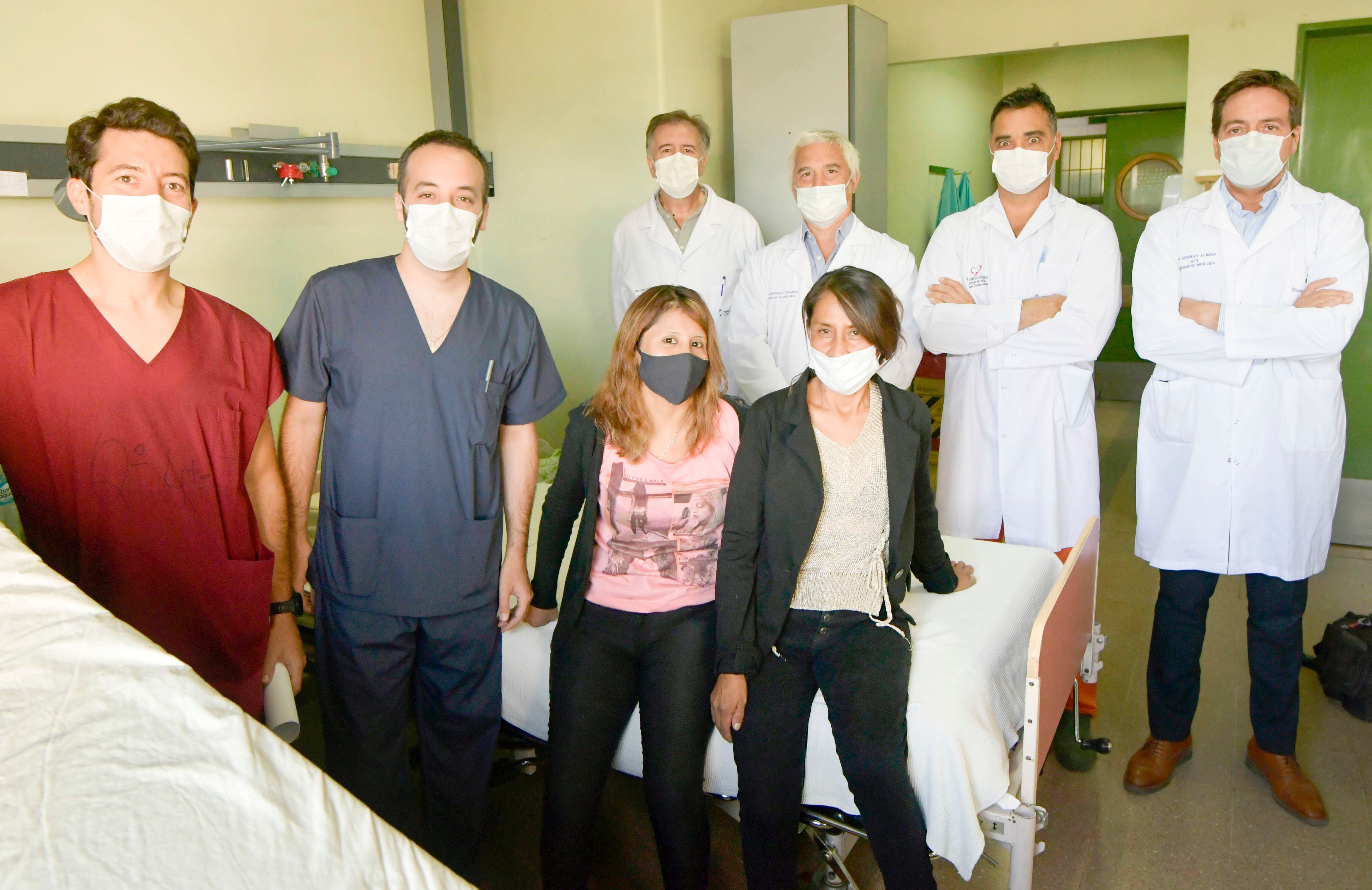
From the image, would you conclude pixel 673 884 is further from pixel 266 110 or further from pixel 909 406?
pixel 266 110

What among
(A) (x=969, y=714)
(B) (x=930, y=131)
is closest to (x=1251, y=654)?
(A) (x=969, y=714)

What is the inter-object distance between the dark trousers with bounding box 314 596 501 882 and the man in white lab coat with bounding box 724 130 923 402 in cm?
118

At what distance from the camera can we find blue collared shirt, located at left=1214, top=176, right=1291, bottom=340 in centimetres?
223

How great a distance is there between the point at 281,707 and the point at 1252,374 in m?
2.15

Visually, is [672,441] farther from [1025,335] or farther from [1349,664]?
[1349,664]

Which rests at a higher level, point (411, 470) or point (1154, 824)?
point (411, 470)

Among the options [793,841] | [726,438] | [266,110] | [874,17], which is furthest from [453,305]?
[874,17]

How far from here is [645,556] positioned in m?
1.96

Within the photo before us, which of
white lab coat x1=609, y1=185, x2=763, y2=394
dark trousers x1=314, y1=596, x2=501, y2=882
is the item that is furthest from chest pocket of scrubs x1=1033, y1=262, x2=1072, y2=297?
dark trousers x1=314, y1=596, x2=501, y2=882

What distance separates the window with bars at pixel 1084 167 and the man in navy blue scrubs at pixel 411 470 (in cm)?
485

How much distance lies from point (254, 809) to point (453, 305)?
3.91 ft

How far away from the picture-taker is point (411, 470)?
178 cm

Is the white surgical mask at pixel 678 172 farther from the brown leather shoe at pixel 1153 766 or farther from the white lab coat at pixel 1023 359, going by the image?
the brown leather shoe at pixel 1153 766

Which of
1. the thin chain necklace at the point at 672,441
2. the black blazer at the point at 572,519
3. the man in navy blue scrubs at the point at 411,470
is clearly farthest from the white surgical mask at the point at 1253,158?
the man in navy blue scrubs at the point at 411,470
